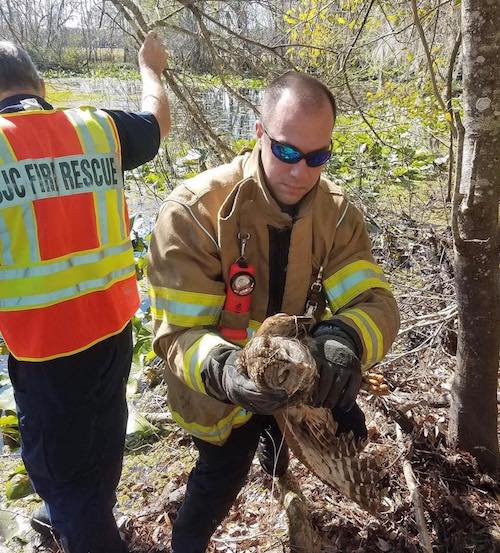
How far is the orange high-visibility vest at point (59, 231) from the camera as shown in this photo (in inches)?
69.1

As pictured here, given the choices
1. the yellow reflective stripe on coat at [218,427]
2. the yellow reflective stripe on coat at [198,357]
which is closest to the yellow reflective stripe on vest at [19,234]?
the yellow reflective stripe on coat at [198,357]

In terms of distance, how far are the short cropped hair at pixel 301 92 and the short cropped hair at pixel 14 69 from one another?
930 millimetres

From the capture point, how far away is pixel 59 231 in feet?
6.03

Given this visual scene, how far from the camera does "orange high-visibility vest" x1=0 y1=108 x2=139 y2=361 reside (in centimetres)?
175

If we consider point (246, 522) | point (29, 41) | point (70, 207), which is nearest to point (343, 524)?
point (246, 522)

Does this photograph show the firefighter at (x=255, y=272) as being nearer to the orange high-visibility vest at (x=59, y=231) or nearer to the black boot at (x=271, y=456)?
the orange high-visibility vest at (x=59, y=231)

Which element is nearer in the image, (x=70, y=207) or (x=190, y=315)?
(x=190, y=315)

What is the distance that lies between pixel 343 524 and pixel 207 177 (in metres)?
1.69

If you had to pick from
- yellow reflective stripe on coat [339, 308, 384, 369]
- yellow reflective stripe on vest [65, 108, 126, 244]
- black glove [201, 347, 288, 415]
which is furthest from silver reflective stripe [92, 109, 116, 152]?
yellow reflective stripe on coat [339, 308, 384, 369]

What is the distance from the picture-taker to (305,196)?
1.79m

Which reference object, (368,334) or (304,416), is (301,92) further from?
(304,416)

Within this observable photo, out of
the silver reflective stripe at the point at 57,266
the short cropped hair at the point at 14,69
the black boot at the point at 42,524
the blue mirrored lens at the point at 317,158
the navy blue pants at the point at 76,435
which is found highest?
the short cropped hair at the point at 14,69

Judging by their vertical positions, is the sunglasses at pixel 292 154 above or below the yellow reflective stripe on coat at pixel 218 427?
above

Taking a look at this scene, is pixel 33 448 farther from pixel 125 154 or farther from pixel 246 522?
pixel 125 154
